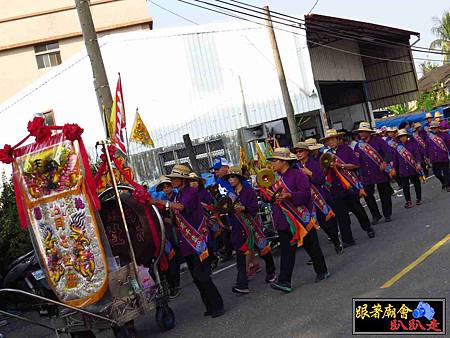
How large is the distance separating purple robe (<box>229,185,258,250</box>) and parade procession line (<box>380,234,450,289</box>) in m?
2.16

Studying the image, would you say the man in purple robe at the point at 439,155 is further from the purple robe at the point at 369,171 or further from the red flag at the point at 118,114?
the red flag at the point at 118,114

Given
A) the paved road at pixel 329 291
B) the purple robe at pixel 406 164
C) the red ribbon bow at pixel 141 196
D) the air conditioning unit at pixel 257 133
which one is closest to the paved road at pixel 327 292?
the paved road at pixel 329 291

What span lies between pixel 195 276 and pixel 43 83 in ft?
57.5

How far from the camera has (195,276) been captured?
7512 mm

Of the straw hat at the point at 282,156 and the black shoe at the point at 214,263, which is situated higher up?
the straw hat at the point at 282,156

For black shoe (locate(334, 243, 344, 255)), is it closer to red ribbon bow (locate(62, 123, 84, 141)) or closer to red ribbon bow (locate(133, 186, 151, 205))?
red ribbon bow (locate(133, 186, 151, 205))

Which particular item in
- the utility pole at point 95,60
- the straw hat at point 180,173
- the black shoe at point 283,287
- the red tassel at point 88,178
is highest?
the utility pole at point 95,60

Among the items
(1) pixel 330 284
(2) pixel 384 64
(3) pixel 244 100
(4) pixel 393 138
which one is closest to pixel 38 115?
(1) pixel 330 284

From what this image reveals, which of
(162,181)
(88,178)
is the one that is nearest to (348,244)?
(162,181)

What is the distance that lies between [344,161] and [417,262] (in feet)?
10.4

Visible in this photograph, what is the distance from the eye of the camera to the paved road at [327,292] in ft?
21.0

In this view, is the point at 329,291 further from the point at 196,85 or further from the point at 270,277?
the point at 196,85

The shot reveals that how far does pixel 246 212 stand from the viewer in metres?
8.65

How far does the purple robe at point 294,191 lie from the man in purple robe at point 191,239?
992 mm
